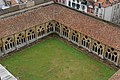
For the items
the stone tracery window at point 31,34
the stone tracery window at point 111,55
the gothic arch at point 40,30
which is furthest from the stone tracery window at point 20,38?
the stone tracery window at point 111,55

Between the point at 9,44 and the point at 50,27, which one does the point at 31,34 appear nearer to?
the point at 50,27

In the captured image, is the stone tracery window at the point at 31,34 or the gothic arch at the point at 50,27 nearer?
the stone tracery window at the point at 31,34

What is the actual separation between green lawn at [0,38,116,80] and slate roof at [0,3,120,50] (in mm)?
6694

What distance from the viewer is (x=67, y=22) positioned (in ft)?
220

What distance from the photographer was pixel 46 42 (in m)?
68.9

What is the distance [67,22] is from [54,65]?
15306 mm

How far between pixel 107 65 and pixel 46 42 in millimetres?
21095

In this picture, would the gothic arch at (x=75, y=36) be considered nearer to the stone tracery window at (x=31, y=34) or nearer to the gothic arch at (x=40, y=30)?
the gothic arch at (x=40, y=30)

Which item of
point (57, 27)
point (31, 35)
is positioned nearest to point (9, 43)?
point (31, 35)

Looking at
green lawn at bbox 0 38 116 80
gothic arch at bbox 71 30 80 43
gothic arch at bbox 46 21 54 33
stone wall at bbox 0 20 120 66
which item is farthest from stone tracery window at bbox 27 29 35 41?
gothic arch at bbox 71 30 80 43

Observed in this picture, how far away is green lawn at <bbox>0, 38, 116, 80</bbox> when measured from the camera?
182ft

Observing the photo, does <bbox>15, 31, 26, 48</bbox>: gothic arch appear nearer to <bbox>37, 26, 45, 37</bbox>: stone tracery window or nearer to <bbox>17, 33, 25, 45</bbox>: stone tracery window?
<bbox>17, 33, 25, 45</bbox>: stone tracery window

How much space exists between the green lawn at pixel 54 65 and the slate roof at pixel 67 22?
6694 mm

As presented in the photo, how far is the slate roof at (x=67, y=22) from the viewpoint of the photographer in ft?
194
